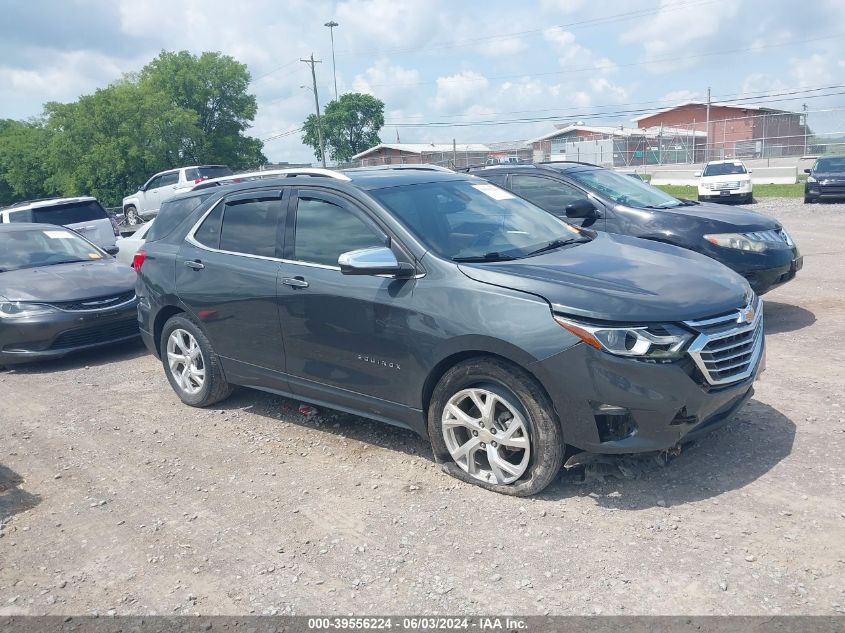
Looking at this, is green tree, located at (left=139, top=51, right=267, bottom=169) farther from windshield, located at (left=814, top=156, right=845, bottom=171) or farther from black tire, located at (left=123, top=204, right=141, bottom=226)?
windshield, located at (left=814, top=156, right=845, bottom=171)

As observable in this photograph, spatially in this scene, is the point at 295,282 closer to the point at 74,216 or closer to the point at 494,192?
the point at 494,192

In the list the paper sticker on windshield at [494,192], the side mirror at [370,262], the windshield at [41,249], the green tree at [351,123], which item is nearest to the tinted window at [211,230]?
the side mirror at [370,262]

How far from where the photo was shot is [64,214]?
49.6 ft

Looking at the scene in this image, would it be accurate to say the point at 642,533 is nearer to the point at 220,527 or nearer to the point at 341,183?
the point at 220,527

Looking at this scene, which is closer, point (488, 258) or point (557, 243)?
point (488, 258)

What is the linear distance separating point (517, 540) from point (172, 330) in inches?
143

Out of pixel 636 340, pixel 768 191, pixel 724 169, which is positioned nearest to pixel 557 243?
pixel 636 340

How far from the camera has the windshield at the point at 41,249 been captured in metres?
8.80

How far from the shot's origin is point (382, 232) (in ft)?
15.2

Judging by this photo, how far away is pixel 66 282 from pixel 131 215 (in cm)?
2225

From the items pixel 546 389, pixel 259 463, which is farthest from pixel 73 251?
pixel 546 389

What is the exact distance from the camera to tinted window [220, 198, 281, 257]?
534 centimetres

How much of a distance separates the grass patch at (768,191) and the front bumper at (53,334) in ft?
72.0

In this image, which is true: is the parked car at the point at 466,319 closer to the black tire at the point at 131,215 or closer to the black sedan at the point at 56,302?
the black sedan at the point at 56,302
